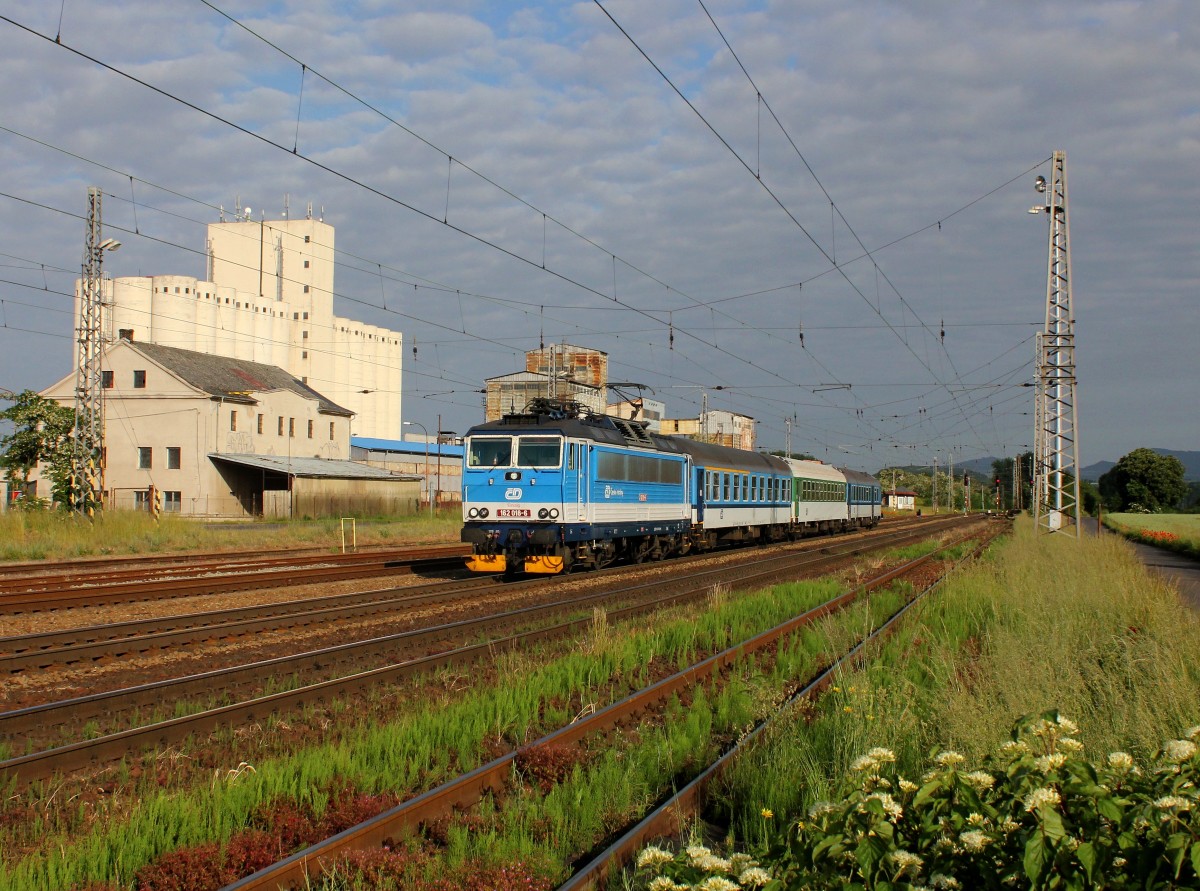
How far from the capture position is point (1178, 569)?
26.5 meters

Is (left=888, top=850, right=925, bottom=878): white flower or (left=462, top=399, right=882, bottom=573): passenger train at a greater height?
(left=462, top=399, right=882, bottom=573): passenger train

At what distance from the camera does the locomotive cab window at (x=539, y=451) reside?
67.8ft

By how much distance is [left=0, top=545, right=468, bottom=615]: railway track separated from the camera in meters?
16.4

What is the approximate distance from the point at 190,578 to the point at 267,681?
11937 millimetres

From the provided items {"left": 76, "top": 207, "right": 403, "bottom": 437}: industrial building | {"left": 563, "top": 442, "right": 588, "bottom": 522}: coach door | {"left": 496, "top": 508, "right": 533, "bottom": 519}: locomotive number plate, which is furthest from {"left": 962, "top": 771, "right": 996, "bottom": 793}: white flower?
{"left": 76, "top": 207, "right": 403, "bottom": 437}: industrial building

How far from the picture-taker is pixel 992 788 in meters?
3.73

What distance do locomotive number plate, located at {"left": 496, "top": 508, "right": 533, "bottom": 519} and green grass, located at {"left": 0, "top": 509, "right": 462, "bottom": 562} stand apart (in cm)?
1326

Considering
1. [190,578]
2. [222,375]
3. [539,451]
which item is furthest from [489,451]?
[222,375]

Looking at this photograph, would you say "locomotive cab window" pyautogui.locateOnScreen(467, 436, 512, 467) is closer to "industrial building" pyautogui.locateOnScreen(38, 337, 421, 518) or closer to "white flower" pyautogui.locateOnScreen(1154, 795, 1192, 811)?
"white flower" pyautogui.locateOnScreen(1154, 795, 1192, 811)

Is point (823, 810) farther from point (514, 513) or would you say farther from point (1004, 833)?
point (514, 513)

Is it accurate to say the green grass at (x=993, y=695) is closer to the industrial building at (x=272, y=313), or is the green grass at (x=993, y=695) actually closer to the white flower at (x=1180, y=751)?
the white flower at (x=1180, y=751)

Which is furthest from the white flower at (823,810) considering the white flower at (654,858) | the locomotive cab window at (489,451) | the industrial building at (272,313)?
the industrial building at (272,313)

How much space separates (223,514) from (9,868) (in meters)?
48.1

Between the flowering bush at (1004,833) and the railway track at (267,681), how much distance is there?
5.36 metres
